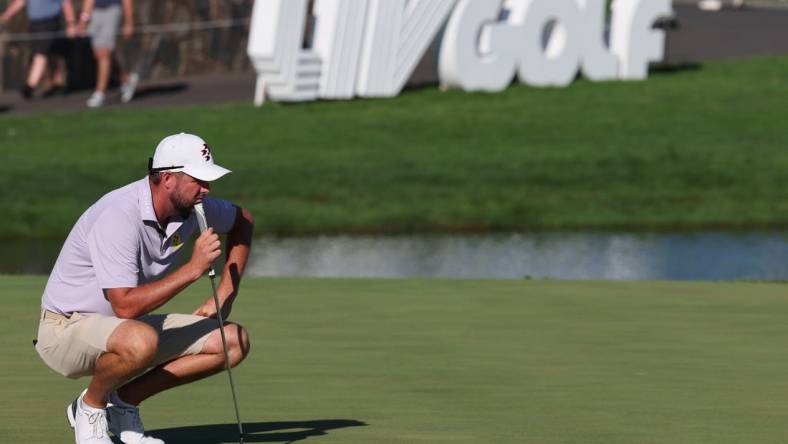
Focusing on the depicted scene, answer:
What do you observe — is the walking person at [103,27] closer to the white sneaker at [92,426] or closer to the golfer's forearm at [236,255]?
the golfer's forearm at [236,255]

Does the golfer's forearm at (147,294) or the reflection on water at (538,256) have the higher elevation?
the golfer's forearm at (147,294)

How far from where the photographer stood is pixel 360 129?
82.4 ft

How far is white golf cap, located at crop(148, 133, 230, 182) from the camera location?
712cm

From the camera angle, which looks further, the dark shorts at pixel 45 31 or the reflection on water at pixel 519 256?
the dark shorts at pixel 45 31

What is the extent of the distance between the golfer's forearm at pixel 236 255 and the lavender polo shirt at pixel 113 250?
0.29m

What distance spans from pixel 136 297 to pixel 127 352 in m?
0.26

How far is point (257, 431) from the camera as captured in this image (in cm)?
813

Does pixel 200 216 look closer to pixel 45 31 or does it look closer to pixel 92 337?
pixel 92 337

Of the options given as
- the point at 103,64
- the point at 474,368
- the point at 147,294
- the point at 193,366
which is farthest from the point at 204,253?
the point at 103,64

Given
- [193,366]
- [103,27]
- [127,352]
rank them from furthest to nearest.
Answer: [103,27]
[193,366]
[127,352]

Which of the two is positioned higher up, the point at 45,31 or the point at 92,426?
the point at 92,426

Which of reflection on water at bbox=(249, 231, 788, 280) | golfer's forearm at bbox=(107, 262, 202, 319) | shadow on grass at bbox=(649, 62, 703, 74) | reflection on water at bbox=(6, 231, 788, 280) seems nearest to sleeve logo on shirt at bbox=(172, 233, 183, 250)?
golfer's forearm at bbox=(107, 262, 202, 319)

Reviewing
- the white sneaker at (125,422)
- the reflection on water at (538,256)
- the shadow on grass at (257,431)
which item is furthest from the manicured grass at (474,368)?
the reflection on water at (538,256)

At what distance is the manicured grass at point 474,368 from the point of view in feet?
27.1
